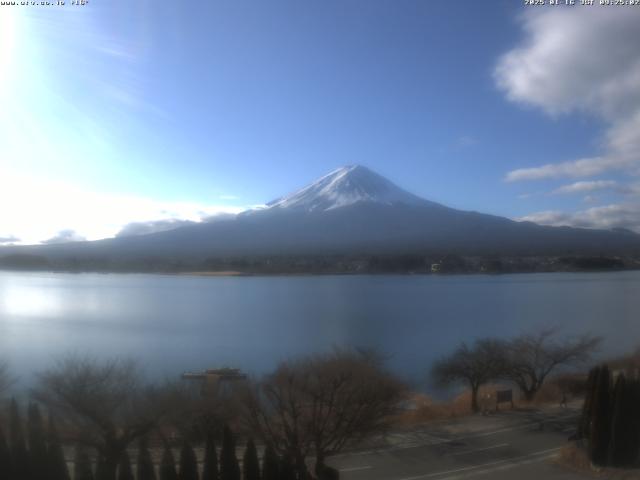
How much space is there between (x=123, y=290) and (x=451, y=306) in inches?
491

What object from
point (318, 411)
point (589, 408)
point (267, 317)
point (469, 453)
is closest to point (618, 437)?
point (589, 408)

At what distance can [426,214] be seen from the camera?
171ft

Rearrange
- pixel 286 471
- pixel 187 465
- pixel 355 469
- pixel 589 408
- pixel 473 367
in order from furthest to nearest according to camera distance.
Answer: pixel 473 367, pixel 589 408, pixel 355 469, pixel 286 471, pixel 187 465

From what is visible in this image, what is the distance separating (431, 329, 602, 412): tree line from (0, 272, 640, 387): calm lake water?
86cm

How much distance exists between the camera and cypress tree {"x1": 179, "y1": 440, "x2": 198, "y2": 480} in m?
3.99

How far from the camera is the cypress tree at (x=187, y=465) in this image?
13.1 ft

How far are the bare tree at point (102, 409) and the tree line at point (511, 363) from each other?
192 inches

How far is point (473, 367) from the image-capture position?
8.67 m

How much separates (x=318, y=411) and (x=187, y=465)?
127 cm

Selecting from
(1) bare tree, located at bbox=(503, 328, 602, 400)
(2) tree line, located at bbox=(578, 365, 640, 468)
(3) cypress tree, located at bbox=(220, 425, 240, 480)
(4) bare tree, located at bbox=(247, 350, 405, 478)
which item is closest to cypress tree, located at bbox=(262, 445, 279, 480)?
(3) cypress tree, located at bbox=(220, 425, 240, 480)

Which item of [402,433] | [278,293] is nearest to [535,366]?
[402,433]

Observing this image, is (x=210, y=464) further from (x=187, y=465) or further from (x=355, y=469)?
(x=355, y=469)

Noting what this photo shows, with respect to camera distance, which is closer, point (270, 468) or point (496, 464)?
point (270, 468)

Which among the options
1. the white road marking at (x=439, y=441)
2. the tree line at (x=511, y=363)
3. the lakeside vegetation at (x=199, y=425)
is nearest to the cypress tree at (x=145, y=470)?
the lakeside vegetation at (x=199, y=425)
